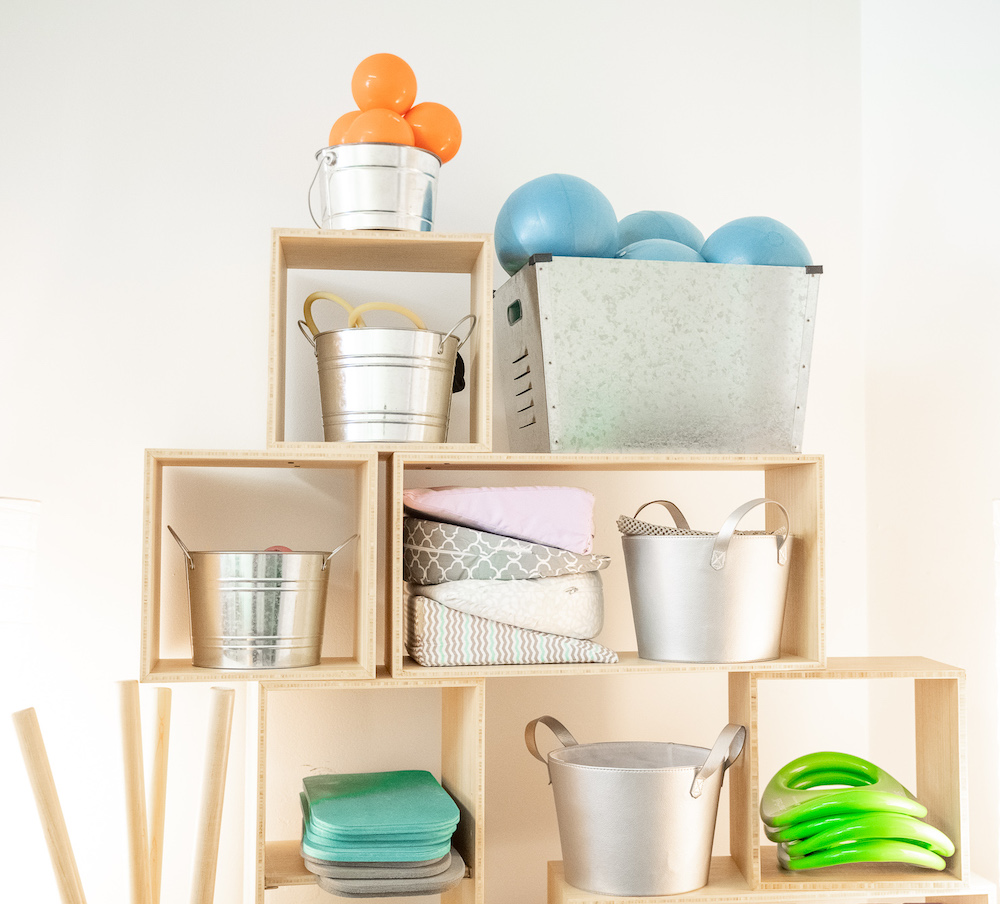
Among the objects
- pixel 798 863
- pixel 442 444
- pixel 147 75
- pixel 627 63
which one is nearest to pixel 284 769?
pixel 442 444

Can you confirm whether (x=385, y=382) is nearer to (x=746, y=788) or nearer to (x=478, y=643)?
(x=478, y=643)

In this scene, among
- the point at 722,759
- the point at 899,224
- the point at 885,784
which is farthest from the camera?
the point at 899,224

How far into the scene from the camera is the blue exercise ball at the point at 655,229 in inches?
64.8

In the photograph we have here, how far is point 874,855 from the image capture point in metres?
1.46

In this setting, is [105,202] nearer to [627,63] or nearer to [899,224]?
[627,63]

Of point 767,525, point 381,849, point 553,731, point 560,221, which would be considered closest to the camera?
point 381,849

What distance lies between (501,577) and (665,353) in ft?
1.42

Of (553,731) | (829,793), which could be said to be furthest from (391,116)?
(829,793)

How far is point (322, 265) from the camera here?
5.31 ft

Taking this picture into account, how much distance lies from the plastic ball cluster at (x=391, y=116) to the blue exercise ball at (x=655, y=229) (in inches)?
14.3

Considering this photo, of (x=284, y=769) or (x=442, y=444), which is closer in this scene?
(x=442, y=444)

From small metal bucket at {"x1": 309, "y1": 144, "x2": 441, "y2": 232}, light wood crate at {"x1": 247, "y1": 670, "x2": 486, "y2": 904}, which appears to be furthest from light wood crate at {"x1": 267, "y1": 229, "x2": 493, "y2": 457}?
light wood crate at {"x1": 247, "y1": 670, "x2": 486, "y2": 904}

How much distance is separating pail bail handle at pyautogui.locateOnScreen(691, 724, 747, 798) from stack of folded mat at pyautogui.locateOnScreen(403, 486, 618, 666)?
0.67 ft

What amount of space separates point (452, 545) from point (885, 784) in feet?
2.68
